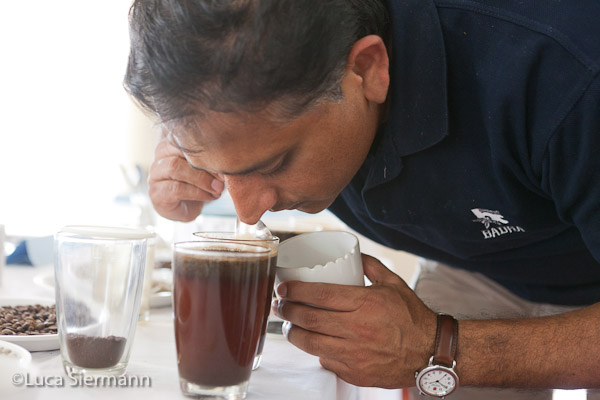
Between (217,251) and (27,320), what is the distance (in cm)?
37

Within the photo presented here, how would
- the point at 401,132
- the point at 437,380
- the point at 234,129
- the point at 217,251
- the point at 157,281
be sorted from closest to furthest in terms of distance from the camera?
the point at 217,251 < the point at 234,129 < the point at 437,380 < the point at 401,132 < the point at 157,281

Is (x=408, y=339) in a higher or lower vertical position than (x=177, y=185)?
lower

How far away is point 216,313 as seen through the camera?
789 millimetres

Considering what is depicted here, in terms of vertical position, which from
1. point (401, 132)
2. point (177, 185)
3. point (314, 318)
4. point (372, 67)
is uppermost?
point (372, 67)

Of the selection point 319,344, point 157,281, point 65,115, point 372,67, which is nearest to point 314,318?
point 319,344

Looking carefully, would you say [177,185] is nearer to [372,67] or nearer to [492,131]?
[372,67]

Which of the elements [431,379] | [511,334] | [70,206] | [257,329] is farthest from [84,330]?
[70,206]

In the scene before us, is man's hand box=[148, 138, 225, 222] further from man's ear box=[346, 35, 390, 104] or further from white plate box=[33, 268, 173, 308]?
man's ear box=[346, 35, 390, 104]

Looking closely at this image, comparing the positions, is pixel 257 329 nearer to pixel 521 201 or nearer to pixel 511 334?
pixel 511 334

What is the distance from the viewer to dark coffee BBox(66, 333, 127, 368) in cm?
82

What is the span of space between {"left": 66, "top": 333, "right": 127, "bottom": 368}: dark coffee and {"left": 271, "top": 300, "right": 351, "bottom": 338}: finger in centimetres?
25

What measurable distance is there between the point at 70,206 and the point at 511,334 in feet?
9.03

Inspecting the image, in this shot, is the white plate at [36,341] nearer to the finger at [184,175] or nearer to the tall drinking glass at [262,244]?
the tall drinking glass at [262,244]

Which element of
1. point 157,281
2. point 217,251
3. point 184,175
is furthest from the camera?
point 157,281
